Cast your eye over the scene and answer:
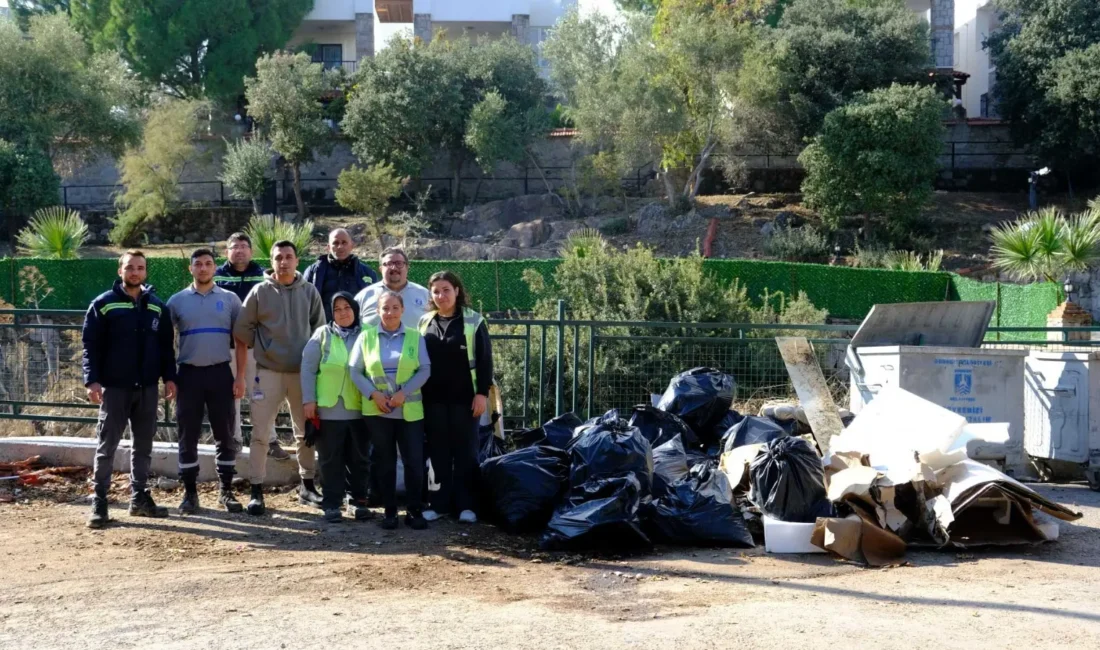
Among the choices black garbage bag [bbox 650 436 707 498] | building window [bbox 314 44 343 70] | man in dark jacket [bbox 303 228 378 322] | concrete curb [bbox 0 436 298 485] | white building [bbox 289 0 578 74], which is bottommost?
concrete curb [bbox 0 436 298 485]

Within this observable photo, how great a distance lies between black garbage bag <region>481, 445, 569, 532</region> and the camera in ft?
24.3

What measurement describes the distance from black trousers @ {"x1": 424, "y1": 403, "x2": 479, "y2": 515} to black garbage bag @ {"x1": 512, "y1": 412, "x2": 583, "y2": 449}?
874mm

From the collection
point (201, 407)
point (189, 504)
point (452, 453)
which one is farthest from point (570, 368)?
point (189, 504)

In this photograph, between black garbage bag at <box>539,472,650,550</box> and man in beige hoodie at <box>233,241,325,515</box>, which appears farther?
man in beige hoodie at <box>233,241,325,515</box>

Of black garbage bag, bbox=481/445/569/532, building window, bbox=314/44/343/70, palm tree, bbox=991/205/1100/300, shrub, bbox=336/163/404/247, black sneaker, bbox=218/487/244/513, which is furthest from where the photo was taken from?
building window, bbox=314/44/343/70

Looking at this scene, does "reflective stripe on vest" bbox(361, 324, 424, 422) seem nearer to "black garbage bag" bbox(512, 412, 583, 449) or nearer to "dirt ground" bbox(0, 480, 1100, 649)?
"dirt ground" bbox(0, 480, 1100, 649)

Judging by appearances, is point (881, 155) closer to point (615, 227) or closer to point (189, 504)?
point (615, 227)

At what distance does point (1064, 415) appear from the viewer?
31.8 feet

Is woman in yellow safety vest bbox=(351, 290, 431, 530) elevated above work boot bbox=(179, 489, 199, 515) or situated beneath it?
elevated above

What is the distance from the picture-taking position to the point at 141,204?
36.3m

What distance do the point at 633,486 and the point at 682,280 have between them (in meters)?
6.58

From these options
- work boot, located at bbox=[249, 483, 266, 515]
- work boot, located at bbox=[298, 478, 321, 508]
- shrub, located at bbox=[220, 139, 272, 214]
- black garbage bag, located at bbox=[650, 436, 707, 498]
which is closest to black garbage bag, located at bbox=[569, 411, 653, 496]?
black garbage bag, located at bbox=[650, 436, 707, 498]

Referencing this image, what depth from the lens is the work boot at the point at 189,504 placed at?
782 cm

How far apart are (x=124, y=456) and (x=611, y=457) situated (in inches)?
171
